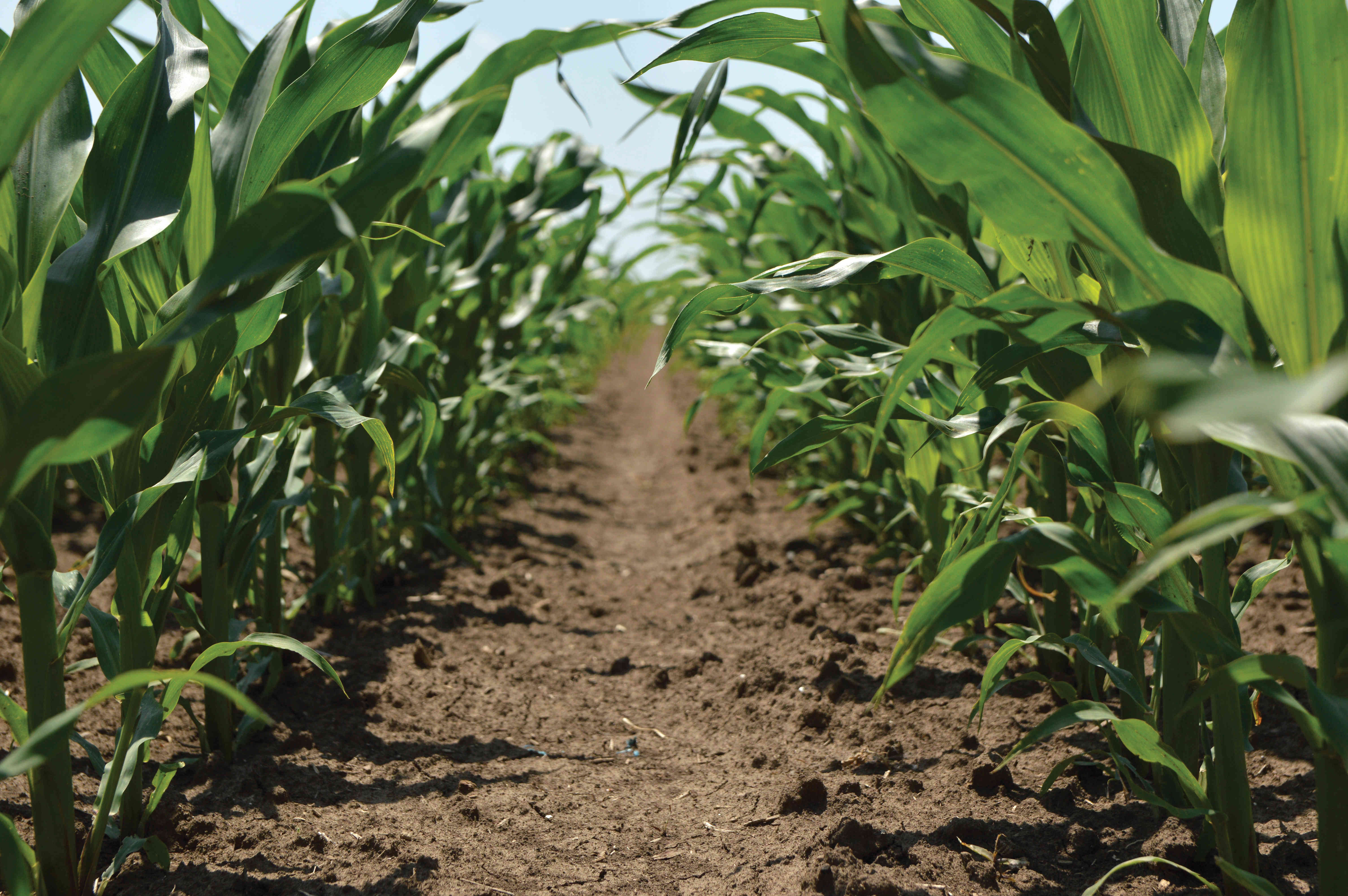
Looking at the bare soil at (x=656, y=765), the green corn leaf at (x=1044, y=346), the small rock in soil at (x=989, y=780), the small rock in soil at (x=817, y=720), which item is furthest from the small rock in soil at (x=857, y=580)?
the green corn leaf at (x=1044, y=346)

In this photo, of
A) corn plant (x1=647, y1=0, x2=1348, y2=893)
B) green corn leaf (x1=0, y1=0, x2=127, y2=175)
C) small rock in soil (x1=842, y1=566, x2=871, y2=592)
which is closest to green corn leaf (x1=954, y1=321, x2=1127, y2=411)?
corn plant (x1=647, y1=0, x2=1348, y2=893)

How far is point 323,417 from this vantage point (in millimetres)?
935

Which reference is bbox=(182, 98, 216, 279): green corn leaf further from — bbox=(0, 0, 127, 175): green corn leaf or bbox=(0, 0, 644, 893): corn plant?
bbox=(0, 0, 127, 175): green corn leaf

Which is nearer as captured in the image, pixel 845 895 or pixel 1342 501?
pixel 1342 501

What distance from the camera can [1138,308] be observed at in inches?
25.3

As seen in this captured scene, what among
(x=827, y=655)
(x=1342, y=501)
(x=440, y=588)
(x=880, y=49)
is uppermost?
(x=880, y=49)

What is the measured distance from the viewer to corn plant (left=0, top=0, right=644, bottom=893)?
595 mm

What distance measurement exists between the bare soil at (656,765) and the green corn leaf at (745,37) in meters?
0.87

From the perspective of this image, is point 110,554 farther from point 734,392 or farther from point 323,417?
point 734,392

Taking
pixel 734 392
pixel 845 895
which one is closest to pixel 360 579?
pixel 845 895

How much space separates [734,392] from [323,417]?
401cm

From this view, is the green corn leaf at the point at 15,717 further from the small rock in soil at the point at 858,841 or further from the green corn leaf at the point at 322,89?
the small rock in soil at the point at 858,841

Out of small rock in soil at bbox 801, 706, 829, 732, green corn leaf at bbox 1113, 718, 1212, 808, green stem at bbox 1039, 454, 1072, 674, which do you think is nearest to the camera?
green corn leaf at bbox 1113, 718, 1212, 808

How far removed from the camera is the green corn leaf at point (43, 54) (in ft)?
1.95
